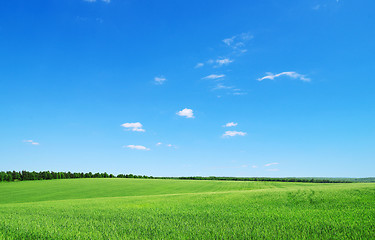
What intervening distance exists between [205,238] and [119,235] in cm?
194

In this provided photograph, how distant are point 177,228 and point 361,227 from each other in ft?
12.7

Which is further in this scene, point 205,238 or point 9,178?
point 9,178

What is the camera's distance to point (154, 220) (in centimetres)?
613

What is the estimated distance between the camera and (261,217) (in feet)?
19.4

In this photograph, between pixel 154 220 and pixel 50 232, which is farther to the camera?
pixel 154 220

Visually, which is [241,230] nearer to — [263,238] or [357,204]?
[263,238]

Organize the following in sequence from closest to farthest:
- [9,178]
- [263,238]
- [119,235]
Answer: [263,238] → [119,235] → [9,178]

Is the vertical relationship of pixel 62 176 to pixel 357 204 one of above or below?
below

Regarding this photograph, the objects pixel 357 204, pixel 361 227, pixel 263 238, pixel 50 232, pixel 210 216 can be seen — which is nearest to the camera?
pixel 263 238

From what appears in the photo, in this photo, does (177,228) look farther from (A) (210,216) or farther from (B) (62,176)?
(B) (62,176)

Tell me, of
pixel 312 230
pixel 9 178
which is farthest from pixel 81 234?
pixel 9 178

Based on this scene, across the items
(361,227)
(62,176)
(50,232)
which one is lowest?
(62,176)

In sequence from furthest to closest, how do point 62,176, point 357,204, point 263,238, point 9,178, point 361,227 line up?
1. point 62,176
2. point 9,178
3. point 357,204
4. point 361,227
5. point 263,238

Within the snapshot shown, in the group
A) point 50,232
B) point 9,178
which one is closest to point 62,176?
point 9,178
